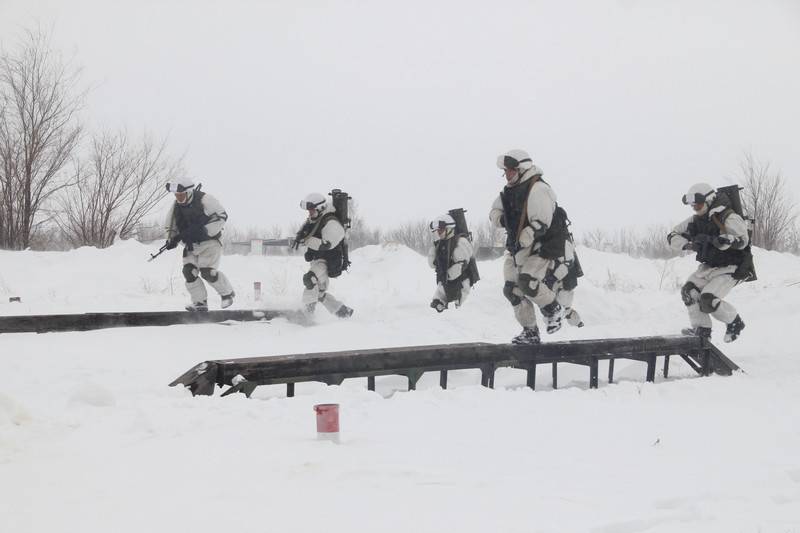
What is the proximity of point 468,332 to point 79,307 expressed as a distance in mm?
6360

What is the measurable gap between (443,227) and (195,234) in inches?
154

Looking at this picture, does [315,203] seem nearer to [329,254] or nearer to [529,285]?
[329,254]

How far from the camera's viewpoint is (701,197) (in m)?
8.81

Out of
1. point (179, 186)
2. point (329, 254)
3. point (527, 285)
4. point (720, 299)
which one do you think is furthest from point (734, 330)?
point (179, 186)

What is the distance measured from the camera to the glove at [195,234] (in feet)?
34.8

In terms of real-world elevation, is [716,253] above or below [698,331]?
above

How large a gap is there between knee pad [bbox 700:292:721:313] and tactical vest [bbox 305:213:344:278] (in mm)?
5114

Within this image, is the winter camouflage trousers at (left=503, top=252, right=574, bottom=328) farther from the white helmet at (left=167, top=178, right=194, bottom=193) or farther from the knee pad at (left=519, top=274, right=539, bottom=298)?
the white helmet at (left=167, top=178, right=194, bottom=193)

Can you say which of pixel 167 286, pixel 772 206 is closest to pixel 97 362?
pixel 167 286

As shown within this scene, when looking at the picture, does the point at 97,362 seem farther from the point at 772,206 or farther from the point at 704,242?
the point at 772,206

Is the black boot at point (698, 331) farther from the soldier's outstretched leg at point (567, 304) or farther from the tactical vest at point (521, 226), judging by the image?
the tactical vest at point (521, 226)

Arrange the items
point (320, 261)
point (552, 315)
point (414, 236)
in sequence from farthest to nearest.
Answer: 1. point (414, 236)
2. point (320, 261)
3. point (552, 315)

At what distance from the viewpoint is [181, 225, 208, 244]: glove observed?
34.8ft

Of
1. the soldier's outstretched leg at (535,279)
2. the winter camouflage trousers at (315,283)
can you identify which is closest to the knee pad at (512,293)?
the soldier's outstretched leg at (535,279)
